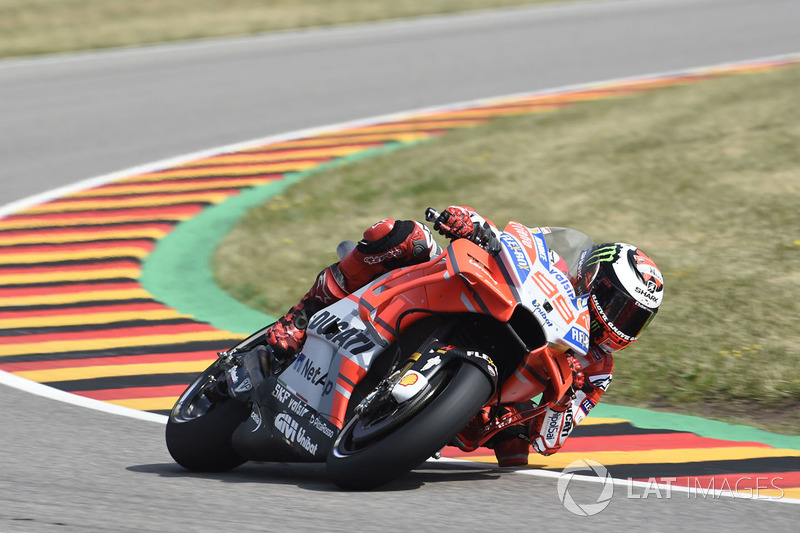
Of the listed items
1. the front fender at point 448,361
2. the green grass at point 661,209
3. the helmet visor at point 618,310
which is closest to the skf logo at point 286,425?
the front fender at point 448,361

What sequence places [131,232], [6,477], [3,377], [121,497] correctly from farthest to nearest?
[131,232], [3,377], [6,477], [121,497]

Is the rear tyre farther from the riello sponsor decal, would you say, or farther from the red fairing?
→ the red fairing

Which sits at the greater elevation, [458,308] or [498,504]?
[458,308]

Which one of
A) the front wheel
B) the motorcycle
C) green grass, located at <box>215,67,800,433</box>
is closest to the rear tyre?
the motorcycle

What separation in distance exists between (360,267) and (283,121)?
30.4ft

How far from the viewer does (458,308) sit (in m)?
4.95

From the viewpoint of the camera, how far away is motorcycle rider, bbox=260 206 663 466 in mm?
5059

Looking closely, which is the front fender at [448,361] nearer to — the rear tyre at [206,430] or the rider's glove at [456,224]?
the rider's glove at [456,224]

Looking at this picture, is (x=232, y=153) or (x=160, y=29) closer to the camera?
(x=232, y=153)

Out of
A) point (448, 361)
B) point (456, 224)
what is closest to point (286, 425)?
point (448, 361)

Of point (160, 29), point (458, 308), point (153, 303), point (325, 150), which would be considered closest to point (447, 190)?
point (325, 150)

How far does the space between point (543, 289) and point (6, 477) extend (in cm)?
253

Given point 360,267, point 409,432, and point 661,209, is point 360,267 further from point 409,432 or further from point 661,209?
point 661,209

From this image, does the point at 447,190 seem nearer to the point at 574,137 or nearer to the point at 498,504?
the point at 574,137
